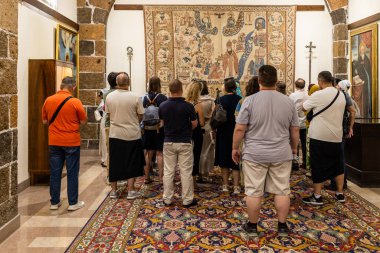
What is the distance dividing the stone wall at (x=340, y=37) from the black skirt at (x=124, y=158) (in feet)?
19.3

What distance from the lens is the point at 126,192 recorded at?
17.3 ft

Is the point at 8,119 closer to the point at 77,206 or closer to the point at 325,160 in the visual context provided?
the point at 77,206

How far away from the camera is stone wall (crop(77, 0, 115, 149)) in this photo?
8508mm

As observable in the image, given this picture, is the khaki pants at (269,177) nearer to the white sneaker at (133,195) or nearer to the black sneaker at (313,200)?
the black sneaker at (313,200)

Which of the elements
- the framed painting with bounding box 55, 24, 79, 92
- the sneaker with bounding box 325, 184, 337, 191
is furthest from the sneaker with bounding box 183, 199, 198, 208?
the framed painting with bounding box 55, 24, 79, 92

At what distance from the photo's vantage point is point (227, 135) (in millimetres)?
4938

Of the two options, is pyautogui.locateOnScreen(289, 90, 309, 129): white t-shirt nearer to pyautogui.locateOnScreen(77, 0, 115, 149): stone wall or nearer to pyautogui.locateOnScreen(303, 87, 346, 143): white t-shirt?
pyautogui.locateOnScreen(303, 87, 346, 143): white t-shirt

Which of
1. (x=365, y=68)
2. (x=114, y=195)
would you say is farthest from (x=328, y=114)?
(x=365, y=68)

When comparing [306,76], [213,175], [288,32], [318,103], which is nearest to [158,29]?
[288,32]

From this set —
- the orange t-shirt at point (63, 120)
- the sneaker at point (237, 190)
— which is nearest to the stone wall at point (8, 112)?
the orange t-shirt at point (63, 120)

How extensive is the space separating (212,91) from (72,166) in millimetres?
5333

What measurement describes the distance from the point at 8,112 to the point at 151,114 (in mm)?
1906

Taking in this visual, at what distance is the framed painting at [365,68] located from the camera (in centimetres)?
734

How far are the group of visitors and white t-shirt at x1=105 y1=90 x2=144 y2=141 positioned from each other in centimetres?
1
